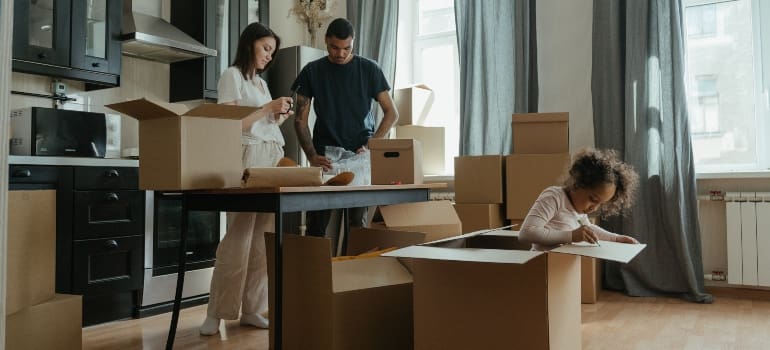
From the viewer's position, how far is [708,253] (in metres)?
3.49

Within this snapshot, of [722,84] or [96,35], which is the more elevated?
[96,35]

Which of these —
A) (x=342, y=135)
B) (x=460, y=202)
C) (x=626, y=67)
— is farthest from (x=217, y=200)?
(x=626, y=67)

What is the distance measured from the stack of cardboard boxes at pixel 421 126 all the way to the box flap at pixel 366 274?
223cm

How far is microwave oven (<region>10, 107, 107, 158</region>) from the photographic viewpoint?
2.94m

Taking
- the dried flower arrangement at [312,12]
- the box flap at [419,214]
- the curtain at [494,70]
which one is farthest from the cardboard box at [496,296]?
the dried flower arrangement at [312,12]

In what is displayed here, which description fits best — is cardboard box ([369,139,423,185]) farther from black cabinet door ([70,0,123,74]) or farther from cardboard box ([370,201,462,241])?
black cabinet door ([70,0,123,74])

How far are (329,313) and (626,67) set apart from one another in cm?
252

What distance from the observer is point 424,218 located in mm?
2584

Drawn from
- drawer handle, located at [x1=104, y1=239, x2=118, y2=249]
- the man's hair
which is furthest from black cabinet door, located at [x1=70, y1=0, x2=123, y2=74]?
the man's hair

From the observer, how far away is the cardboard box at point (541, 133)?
330 cm

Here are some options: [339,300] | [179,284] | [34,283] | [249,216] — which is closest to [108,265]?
[249,216]

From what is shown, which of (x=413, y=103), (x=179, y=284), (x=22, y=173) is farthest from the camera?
(x=413, y=103)

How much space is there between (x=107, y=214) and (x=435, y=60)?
8.41 ft

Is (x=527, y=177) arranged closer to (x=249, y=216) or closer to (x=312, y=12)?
(x=249, y=216)
